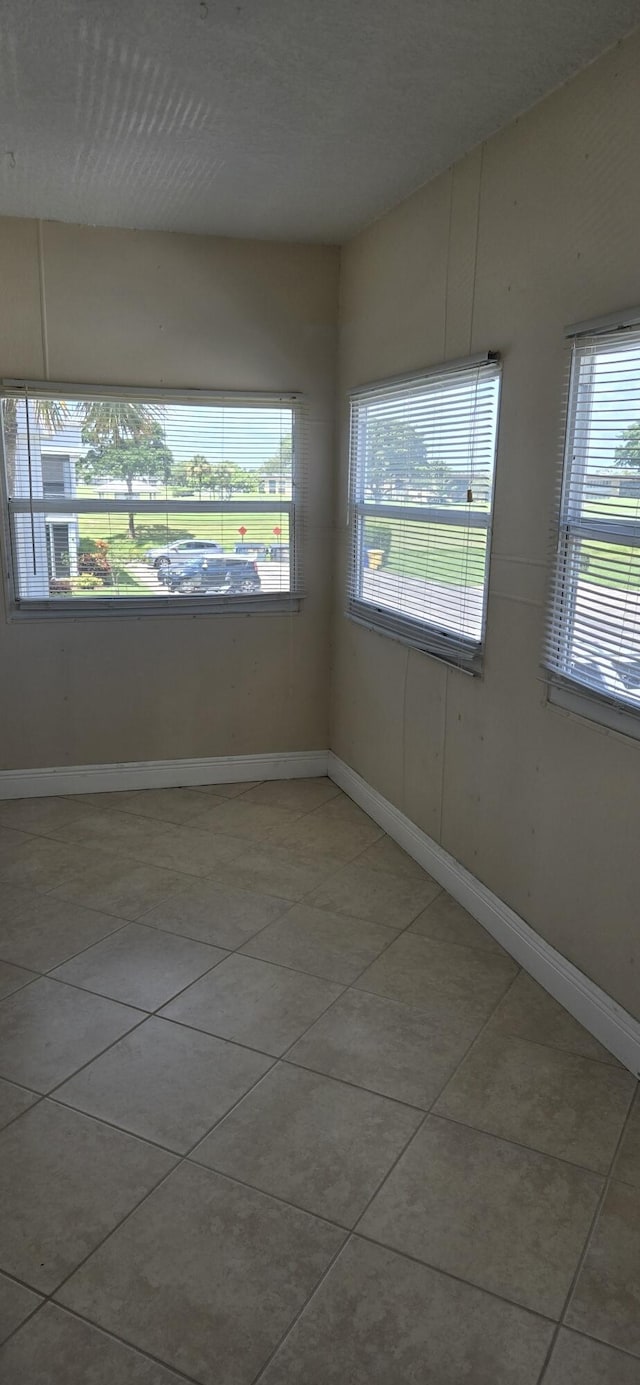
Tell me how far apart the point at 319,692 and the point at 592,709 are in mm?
2474

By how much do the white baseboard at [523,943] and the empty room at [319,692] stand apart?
0.6 inches

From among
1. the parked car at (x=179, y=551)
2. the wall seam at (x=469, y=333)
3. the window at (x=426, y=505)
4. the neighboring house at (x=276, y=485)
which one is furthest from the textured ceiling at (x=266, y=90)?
the parked car at (x=179, y=551)

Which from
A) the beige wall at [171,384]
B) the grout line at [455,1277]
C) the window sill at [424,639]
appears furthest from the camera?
the beige wall at [171,384]

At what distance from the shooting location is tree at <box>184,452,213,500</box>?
4477 mm

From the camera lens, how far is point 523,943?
3.03m

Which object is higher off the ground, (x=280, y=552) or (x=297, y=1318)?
(x=280, y=552)

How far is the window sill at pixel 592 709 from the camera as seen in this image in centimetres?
241

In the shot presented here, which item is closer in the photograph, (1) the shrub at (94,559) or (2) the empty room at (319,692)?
(2) the empty room at (319,692)

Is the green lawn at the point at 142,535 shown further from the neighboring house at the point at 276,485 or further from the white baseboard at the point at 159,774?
the white baseboard at the point at 159,774

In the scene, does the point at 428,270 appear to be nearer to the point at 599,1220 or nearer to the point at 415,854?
the point at 415,854

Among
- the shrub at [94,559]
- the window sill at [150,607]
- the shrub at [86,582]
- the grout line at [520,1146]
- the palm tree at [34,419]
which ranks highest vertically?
the palm tree at [34,419]

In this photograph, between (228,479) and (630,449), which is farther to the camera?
(228,479)

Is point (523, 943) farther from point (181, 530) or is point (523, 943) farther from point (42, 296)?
point (42, 296)

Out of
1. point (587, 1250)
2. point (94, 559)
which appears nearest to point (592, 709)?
point (587, 1250)
